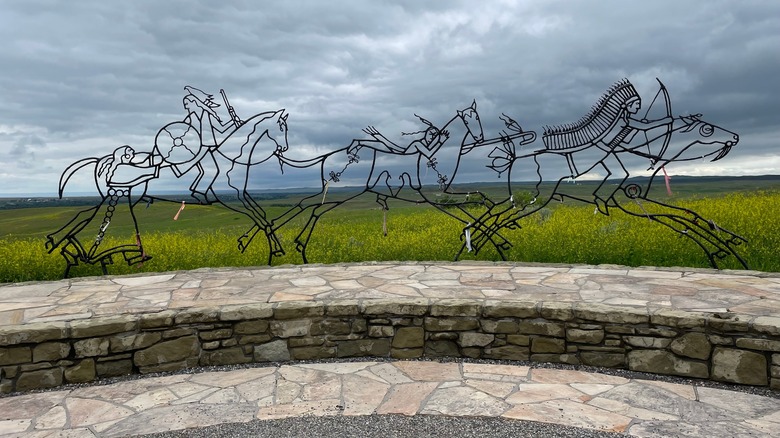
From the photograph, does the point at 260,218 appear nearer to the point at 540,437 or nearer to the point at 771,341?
the point at 540,437

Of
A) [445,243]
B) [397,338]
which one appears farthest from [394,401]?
[445,243]

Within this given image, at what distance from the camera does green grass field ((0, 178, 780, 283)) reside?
8.23 metres

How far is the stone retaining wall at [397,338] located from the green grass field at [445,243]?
10.00 feet

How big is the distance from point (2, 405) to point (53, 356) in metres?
0.50

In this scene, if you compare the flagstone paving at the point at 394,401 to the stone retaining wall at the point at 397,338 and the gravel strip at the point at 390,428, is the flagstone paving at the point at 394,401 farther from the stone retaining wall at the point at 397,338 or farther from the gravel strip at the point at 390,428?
the stone retaining wall at the point at 397,338

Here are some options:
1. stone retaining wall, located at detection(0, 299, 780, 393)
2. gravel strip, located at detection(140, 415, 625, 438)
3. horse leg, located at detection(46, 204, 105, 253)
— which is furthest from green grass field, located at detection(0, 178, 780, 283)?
gravel strip, located at detection(140, 415, 625, 438)

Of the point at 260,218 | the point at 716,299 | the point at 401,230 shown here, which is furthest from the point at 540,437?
the point at 401,230

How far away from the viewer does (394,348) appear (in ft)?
17.3

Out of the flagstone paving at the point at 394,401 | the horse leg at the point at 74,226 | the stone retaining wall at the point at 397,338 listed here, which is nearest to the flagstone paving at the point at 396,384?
the flagstone paving at the point at 394,401

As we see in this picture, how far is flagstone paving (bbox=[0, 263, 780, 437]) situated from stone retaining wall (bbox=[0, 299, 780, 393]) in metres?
0.18

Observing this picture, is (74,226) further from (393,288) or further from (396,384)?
(396,384)

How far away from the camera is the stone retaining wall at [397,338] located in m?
4.73

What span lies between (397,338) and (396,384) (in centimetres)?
68

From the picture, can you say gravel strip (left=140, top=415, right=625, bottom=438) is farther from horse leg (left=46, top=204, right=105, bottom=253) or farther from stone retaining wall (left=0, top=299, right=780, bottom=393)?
horse leg (left=46, top=204, right=105, bottom=253)
